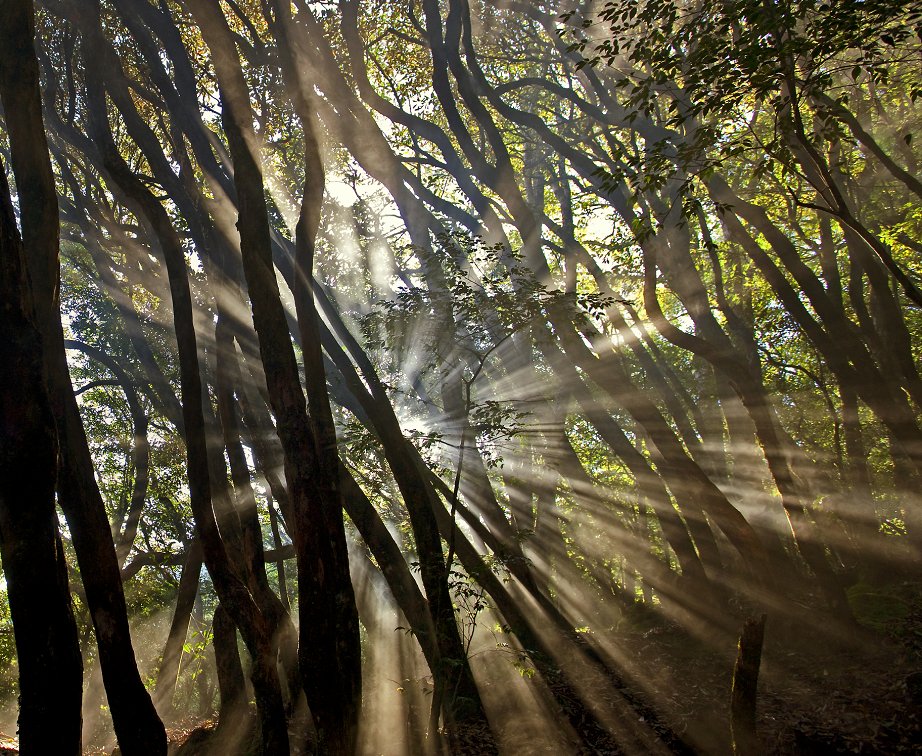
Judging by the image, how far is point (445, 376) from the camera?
9891mm

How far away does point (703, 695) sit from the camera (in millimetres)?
8461

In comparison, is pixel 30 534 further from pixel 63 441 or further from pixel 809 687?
pixel 809 687

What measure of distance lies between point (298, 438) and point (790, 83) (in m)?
4.88

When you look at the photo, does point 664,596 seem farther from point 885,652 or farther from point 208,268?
point 208,268

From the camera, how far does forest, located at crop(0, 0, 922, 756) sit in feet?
18.0

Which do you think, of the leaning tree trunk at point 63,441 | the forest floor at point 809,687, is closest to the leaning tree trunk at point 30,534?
the leaning tree trunk at point 63,441

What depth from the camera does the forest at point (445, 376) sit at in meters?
5.50

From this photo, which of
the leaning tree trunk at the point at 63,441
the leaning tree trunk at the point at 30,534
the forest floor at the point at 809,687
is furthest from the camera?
the forest floor at the point at 809,687

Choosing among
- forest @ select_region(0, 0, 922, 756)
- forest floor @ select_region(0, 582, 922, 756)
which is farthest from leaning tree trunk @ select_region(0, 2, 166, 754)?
forest floor @ select_region(0, 582, 922, 756)

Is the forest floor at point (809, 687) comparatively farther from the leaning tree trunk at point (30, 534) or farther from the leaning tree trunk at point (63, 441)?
the leaning tree trunk at point (30, 534)

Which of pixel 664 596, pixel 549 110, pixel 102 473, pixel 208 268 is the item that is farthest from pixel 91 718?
pixel 549 110

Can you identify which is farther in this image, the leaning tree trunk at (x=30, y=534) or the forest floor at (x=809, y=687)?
the forest floor at (x=809, y=687)

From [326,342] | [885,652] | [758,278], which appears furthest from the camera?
[758,278]

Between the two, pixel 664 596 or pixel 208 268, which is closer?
pixel 208 268
